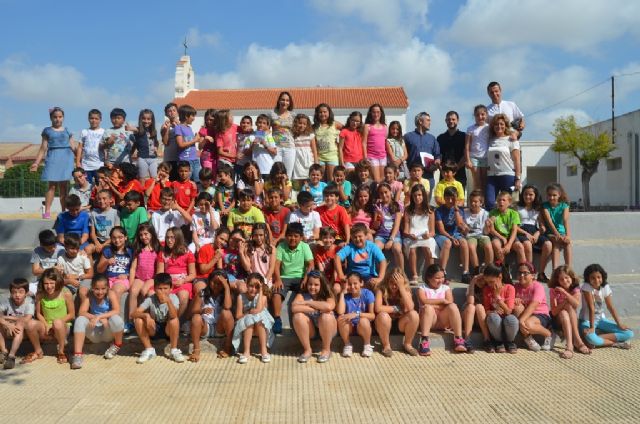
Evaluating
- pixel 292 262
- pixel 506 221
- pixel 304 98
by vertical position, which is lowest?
pixel 292 262

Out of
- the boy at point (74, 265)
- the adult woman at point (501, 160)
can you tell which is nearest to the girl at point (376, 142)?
the adult woman at point (501, 160)

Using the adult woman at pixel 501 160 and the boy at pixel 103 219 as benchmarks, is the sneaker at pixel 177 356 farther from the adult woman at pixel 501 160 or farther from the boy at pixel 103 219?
the adult woman at pixel 501 160

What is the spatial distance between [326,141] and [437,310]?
10.7ft

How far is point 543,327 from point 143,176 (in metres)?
5.50

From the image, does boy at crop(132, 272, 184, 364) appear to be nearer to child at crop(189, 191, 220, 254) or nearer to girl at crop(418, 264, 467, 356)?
child at crop(189, 191, 220, 254)

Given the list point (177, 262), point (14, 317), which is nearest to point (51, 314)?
point (14, 317)

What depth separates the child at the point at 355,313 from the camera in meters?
5.19

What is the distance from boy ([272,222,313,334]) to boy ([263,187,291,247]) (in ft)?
2.04

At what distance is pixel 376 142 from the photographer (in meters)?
7.94

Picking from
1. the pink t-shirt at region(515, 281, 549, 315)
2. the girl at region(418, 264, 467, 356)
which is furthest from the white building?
the girl at region(418, 264, 467, 356)

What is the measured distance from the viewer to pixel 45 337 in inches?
204

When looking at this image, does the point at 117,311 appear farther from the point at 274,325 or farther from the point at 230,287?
the point at 274,325

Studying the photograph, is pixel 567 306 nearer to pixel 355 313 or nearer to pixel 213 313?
pixel 355 313

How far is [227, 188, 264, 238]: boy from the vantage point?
6.29 metres
